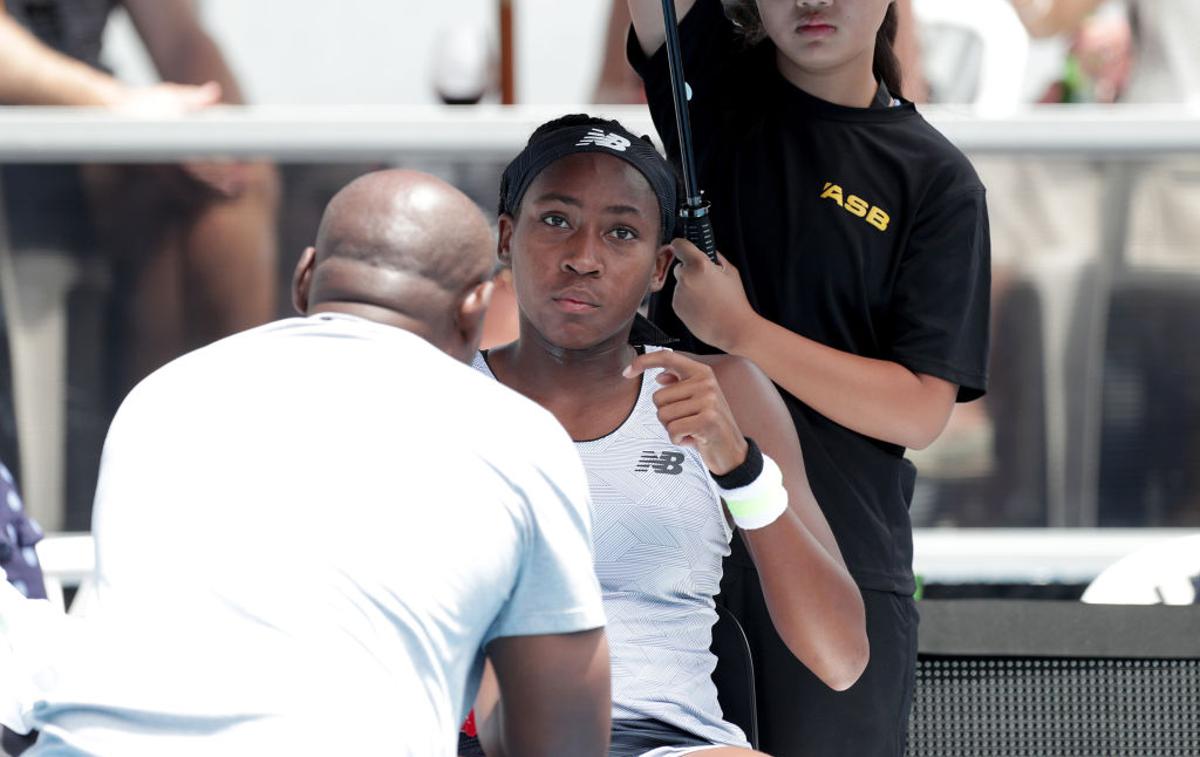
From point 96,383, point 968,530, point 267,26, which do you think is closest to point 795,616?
point 968,530

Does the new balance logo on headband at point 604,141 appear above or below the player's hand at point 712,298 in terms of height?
above

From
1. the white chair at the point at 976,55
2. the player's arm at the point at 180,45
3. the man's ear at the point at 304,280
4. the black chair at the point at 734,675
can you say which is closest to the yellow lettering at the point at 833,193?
the black chair at the point at 734,675

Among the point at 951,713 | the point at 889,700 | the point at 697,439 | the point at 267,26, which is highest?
the point at 267,26

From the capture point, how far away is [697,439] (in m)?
1.97

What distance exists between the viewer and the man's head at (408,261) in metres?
1.75

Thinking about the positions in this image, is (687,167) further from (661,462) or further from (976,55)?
(976,55)

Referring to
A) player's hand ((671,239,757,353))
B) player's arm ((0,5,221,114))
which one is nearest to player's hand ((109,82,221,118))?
player's arm ((0,5,221,114))

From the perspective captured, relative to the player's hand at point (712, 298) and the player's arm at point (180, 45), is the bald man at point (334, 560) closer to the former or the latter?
the player's hand at point (712, 298)

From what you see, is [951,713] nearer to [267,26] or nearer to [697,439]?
[697,439]

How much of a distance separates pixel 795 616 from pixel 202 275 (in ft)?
6.40

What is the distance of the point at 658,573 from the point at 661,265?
1.33ft

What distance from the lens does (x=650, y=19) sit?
2.38 m

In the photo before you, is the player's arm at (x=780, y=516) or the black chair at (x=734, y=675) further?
the black chair at (x=734, y=675)

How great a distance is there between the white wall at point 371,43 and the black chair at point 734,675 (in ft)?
6.54
